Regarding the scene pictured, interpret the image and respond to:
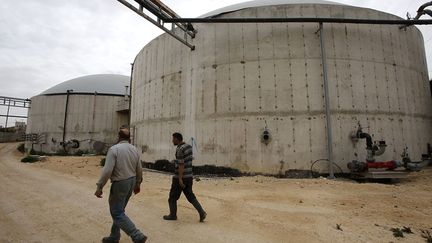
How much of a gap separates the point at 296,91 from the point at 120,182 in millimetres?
8910

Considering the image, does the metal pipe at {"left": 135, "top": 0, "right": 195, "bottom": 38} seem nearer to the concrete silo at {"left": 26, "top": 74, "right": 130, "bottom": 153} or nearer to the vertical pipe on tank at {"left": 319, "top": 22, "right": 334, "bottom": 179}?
the vertical pipe on tank at {"left": 319, "top": 22, "right": 334, "bottom": 179}

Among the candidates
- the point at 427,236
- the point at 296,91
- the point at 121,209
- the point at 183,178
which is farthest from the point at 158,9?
the point at 427,236

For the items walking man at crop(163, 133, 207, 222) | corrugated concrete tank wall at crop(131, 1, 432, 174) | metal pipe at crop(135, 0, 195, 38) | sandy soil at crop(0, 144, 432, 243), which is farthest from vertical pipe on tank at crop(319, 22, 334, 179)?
walking man at crop(163, 133, 207, 222)

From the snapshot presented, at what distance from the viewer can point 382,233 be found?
4.37 meters

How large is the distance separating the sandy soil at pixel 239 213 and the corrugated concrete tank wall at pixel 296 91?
235 centimetres

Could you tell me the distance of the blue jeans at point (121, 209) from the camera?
135 inches

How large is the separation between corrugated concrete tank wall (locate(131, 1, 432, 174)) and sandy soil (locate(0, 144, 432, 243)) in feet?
7.71

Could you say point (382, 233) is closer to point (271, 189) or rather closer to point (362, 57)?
point (271, 189)

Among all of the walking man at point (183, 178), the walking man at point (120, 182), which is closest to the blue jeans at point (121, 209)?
the walking man at point (120, 182)

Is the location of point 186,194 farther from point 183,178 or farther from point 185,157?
point 185,157

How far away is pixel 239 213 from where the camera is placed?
5590 millimetres

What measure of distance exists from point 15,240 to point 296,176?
29.4ft

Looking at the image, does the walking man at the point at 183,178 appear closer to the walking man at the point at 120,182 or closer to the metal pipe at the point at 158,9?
the walking man at the point at 120,182

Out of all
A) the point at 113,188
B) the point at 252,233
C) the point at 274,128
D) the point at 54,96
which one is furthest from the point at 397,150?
the point at 54,96
